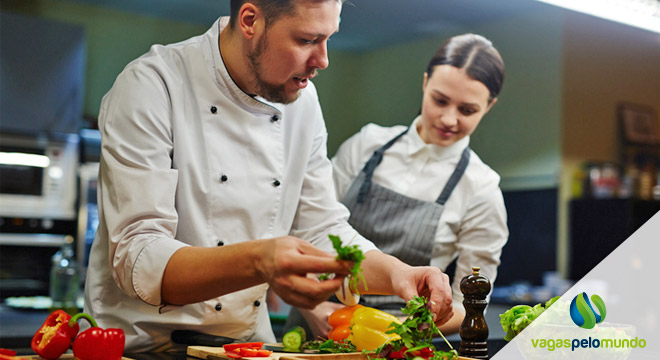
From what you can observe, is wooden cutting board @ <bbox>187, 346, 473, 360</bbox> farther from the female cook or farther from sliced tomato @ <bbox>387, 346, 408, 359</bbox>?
the female cook

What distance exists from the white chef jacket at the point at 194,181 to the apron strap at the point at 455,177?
0.32 m

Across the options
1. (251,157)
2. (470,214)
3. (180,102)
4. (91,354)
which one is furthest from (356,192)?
(91,354)

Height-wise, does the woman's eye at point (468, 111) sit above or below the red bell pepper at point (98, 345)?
above

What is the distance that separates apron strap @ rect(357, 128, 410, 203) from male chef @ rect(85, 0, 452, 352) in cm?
23

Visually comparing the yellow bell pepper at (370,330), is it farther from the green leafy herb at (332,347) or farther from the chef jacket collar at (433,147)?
the chef jacket collar at (433,147)

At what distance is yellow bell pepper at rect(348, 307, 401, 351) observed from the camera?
137 cm

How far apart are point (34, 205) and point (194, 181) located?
318 centimetres

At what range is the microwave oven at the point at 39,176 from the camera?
166 inches

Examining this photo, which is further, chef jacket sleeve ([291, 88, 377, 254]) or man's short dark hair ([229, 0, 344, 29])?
chef jacket sleeve ([291, 88, 377, 254])

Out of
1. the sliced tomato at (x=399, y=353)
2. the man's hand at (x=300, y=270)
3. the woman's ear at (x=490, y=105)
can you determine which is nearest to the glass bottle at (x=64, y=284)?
Answer: the woman's ear at (x=490, y=105)

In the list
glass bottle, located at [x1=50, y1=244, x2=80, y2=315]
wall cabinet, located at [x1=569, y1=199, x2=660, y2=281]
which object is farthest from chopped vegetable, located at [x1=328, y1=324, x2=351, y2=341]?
wall cabinet, located at [x1=569, y1=199, x2=660, y2=281]

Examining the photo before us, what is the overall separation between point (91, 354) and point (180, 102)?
52cm

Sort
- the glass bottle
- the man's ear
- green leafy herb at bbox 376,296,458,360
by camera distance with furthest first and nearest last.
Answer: the glass bottle → the man's ear → green leafy herb at bbox 376,296,458,360

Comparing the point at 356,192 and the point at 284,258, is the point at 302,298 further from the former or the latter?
the point at 356,192
